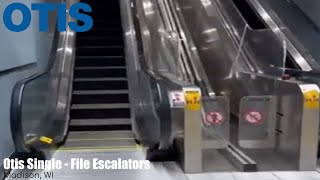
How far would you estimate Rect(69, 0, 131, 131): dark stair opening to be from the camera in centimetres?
577

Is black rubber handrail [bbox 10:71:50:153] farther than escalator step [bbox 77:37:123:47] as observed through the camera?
No

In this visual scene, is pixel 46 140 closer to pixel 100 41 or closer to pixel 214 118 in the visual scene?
pixel 214 118

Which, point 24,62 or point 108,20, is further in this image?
point 108,20

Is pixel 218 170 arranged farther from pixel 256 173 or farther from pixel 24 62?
pixel 24 62

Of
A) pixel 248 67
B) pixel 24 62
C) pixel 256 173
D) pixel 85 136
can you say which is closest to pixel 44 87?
pixel 24 62

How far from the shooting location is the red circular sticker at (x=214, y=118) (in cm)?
446

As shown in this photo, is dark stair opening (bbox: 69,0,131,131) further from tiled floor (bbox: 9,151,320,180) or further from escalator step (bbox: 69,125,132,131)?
tiled floor (bbox: 9,151,320,180)

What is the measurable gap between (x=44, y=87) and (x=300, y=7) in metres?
4.53

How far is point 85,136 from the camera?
5.43 meters

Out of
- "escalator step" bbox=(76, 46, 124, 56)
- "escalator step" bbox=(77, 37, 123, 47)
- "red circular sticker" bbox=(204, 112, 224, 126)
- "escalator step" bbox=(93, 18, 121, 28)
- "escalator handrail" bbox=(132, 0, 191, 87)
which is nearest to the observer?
"escalator handrail" bbox=(132, 0, 191, 87)

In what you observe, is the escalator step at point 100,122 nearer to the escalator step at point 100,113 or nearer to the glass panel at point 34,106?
the escalator step at point 100,113

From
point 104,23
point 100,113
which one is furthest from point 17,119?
point 104,23

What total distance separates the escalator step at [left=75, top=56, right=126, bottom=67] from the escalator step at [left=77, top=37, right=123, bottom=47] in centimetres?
92

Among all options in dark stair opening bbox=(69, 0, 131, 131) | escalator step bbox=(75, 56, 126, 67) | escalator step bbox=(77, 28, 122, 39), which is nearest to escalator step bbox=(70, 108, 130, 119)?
dark stair opening bbox=(69, 0, 131, 131)
